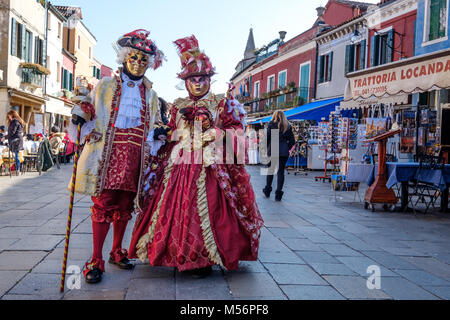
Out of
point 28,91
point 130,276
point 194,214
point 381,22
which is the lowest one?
point 130,276

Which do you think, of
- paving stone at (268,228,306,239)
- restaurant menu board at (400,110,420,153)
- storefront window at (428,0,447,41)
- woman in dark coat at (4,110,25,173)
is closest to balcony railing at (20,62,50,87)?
woman in dark coat at (4,110,25,173)

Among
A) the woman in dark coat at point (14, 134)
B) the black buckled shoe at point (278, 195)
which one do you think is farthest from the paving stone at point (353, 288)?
the woman in dark coat at point (14, 134)

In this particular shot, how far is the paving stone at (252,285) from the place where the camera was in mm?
2781

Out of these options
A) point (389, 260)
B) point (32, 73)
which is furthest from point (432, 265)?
point (32, 73)

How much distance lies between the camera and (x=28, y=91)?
19.6m

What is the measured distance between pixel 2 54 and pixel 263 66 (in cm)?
1613

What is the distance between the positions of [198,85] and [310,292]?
5.66ft

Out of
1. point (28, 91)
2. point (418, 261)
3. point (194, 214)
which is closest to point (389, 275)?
point (418, 261)

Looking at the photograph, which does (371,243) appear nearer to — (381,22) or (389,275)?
(389,275)

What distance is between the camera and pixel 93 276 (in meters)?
2.91

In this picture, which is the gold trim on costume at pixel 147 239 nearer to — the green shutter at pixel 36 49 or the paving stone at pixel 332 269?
the paving stone at pixel 332 269

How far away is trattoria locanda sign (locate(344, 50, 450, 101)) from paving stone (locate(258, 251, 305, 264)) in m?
3.22

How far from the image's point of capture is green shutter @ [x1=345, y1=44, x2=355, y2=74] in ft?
55.9

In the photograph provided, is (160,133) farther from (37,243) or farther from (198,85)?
(37,243)
